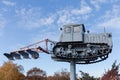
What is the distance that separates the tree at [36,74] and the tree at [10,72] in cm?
1401

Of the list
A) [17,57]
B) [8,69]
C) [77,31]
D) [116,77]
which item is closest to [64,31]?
[77,31]

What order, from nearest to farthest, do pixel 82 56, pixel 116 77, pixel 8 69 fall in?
pixel 82 56, pixel 116 77, pixel 8 69

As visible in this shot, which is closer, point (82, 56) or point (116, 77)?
point (82, 56)

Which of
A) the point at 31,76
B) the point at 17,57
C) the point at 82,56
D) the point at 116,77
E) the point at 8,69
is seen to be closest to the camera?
the point at 82,56

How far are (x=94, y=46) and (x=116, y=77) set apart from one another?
12.5 metres

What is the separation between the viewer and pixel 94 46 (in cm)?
4328

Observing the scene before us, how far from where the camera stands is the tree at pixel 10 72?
8047 centimetres

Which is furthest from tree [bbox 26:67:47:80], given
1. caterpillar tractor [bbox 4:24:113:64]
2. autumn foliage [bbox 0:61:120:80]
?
caterpillar tractor [bbox 4:24:113:64]

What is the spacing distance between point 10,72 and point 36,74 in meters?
22.4

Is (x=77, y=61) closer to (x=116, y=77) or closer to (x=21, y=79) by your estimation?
(x=116, y=77)

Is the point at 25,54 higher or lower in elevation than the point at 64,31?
lower

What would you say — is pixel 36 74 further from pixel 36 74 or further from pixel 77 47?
pixel 77 47

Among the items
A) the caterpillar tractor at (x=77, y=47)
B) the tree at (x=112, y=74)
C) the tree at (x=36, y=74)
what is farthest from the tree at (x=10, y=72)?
the caterpillar tractor at (x=77, y=47)

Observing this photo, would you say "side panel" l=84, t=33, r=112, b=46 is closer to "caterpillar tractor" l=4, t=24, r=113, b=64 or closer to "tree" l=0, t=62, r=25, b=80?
"caterpillar tractor" l=4, t=24, r=113, b=64
